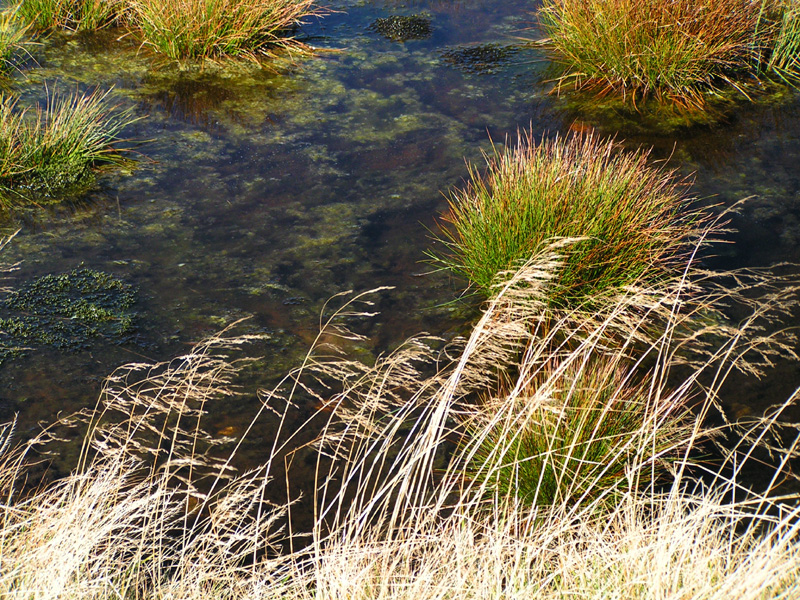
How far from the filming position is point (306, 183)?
4.11 meters

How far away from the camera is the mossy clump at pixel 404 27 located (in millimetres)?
5914

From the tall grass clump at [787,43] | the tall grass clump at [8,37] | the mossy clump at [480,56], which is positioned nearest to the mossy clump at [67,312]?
the tall grass clump at [8,37]

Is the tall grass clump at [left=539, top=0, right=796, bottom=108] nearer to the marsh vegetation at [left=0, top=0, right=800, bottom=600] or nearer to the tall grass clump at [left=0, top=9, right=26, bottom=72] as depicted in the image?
the marsh vegetation at [left=0, top=0, right=800, bottom=600]

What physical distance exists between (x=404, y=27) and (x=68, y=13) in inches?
106

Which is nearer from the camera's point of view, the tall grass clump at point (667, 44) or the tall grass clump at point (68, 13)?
the tall grass clump at point (667, 44)

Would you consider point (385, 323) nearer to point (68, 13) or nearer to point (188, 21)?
point (188, 21)

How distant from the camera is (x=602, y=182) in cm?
302

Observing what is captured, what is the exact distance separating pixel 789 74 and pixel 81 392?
5.20 metres

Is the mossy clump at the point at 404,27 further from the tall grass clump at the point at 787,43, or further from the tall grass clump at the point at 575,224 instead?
the tall grass clump at the point at 575,224

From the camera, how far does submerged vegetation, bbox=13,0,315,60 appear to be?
524 centimetres

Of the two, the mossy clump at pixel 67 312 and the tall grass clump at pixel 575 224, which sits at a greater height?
the tall grass clump at pixel 575 224

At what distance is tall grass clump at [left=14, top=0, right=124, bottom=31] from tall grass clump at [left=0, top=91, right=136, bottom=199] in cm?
172

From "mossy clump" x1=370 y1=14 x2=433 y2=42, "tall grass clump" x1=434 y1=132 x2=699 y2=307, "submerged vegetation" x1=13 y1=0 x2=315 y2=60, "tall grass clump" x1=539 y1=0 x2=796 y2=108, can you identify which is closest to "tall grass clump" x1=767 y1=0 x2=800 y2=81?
"tall grass clump" x1=539 y1=0 x2=796 y2=108

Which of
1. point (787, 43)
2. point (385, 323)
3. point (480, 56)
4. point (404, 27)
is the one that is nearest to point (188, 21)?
point (404, 27)
